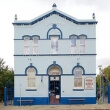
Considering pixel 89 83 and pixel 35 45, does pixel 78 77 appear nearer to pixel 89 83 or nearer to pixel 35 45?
pixel 89 83

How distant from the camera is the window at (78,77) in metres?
29.6

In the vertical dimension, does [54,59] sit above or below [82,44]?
below

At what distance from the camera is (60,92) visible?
96.9 ft

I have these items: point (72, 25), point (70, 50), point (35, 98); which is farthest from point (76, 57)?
point (35, 98)

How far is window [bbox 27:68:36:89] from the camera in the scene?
29.7 metres

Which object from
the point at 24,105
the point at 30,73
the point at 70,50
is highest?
the point at 70,50

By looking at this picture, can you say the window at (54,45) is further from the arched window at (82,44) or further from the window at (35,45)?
the arched window at (82,44)

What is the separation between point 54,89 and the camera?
2964cm

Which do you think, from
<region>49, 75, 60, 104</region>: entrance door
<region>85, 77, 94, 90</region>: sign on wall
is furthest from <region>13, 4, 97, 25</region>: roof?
<region>49, 75, 60, 104</region>: entrance door

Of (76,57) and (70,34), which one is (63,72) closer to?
(76,57)

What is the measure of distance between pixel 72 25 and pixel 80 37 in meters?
1.41

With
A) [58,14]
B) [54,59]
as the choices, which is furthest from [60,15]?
[54,59]

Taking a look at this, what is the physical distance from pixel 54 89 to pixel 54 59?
289cm

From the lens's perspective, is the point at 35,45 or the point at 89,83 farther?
the point at 35,45
